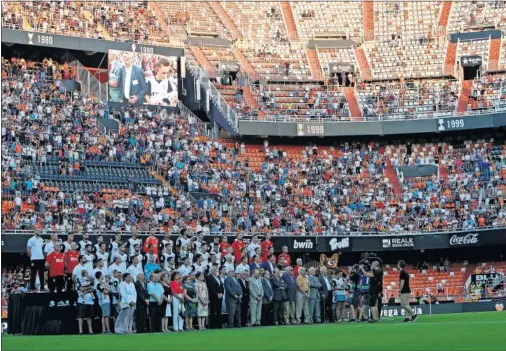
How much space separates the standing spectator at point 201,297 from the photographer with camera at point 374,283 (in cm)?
462

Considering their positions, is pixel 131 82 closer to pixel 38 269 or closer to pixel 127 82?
pixel 127 82

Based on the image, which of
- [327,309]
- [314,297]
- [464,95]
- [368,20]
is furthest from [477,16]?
[314,297]

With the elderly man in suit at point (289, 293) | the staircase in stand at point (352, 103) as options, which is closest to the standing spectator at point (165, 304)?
the elderly man in suit at point (289, 293)

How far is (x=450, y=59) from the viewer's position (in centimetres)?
5850

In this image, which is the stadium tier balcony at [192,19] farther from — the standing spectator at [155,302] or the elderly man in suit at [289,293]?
the standing spectator at [155,302]

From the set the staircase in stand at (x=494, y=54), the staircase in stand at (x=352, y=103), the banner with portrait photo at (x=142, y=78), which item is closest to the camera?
the banner with portrait photo at (x=142, y=78)

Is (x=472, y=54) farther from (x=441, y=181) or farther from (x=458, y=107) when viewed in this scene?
(x=441, y=181)

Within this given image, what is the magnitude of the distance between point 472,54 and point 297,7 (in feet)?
36.9

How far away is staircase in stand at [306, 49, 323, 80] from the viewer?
58.7 metres

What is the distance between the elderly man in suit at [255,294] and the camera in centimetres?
2841

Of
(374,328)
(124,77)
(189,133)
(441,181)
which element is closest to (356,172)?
(441,181)

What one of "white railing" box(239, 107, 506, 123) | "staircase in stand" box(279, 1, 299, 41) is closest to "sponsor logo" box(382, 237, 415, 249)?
"white railing" box(239, 107, 506, 123)

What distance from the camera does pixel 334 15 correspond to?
6272 centimetres

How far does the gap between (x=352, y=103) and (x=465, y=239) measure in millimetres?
11972
